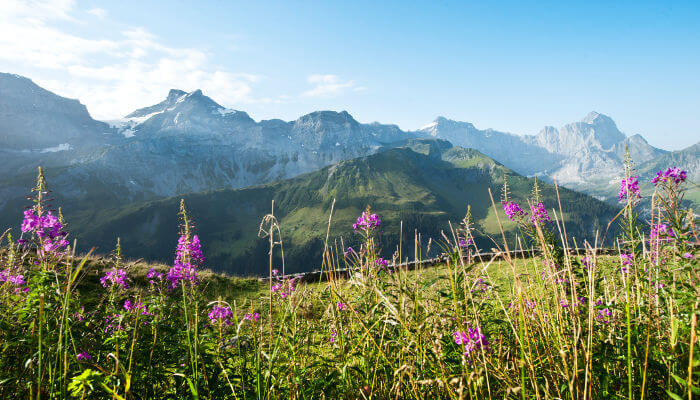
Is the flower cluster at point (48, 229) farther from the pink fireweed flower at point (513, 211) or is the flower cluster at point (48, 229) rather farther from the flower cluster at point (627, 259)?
the flower cluster at point (627, 259)

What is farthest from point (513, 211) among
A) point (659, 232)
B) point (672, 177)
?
point (672, 177)

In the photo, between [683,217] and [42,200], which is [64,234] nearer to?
[42,200]

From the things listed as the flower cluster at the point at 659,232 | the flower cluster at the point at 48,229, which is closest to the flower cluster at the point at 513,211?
the flower cluster at the point at 659,232

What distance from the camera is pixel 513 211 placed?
5.87 m

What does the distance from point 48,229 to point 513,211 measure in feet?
23.7

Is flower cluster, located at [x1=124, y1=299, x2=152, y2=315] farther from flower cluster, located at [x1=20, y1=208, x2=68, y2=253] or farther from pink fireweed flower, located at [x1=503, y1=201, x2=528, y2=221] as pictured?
pink fireweed flower, located at [x1=503, y1=201, x2=528, y2=221]

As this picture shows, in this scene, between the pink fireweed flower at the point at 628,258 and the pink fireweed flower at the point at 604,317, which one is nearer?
the pink fireweed flower at the point at 604,317

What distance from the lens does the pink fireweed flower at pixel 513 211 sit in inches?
220

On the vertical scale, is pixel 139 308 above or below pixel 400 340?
above

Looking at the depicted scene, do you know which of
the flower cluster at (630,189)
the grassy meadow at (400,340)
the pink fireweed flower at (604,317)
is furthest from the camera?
the flower cluster at (630,189)

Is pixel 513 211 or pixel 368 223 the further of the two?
pixel 513 211

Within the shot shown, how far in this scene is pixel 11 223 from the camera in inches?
6929

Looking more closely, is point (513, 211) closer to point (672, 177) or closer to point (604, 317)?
point (672, 177)

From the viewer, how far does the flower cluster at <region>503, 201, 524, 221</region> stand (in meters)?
5.60
